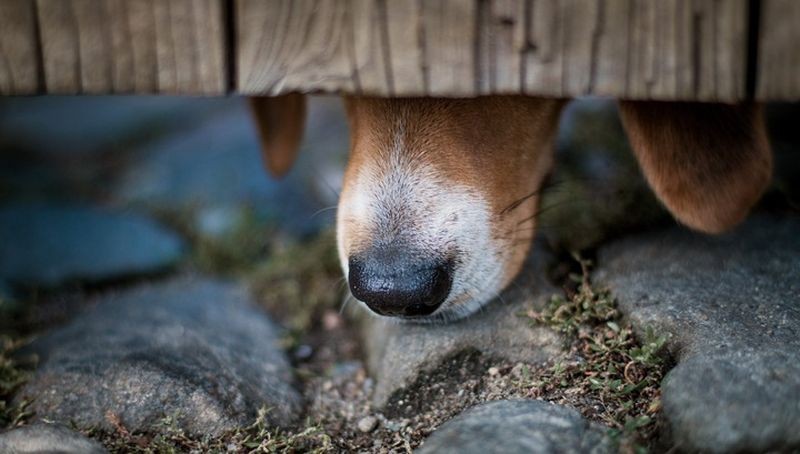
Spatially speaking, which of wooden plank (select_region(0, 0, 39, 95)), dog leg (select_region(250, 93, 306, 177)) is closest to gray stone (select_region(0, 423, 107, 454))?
wooden plank (select_region(0, 0, 39, 95))

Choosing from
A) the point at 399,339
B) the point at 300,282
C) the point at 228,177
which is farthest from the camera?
the point at 228,177

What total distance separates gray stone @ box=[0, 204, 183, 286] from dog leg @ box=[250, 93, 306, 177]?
0.62m

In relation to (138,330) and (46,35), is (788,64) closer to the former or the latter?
(46,35)

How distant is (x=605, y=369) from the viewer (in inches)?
86.7

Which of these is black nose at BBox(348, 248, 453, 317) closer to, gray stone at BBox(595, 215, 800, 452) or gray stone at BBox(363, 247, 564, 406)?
gray stone at BBox(363, 247, 564, 406)

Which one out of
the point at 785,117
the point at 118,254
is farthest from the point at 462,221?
the point at 785,117

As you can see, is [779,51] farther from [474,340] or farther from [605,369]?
[474,340]

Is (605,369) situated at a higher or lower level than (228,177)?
higher

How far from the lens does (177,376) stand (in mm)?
2275

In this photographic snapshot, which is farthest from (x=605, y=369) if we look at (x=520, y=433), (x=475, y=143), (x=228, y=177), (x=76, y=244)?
(x=228, y=177)

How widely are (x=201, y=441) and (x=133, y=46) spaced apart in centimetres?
99

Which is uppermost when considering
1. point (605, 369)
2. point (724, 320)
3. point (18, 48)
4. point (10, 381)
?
point (18, 48)

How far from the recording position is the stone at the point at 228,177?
416cm

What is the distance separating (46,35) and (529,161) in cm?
143
